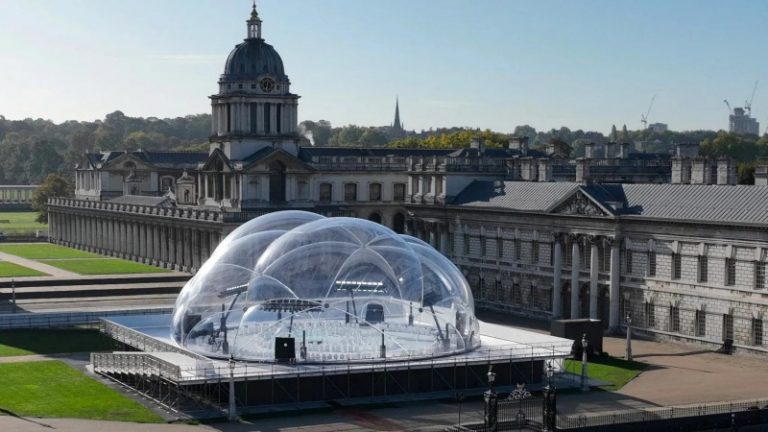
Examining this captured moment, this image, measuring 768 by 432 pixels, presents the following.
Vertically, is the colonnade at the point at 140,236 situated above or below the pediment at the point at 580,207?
below

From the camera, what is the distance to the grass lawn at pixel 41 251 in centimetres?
13062

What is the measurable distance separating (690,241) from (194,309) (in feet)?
92.7

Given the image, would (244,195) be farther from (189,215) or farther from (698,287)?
(698,287)

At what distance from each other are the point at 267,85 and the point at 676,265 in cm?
5271

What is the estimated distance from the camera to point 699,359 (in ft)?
220

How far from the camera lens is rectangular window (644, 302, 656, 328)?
74812mm

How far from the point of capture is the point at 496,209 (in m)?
88.4

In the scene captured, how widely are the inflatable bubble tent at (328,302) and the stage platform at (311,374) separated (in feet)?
3.15

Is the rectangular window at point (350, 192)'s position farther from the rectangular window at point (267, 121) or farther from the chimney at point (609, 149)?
the chimney at point (609, 149)

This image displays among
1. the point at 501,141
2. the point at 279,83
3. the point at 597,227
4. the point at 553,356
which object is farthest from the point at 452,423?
the point at 501,141

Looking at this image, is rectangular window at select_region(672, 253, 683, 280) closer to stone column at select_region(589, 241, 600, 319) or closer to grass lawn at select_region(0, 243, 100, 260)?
stone column at select_region(589, 241, 600, 319)

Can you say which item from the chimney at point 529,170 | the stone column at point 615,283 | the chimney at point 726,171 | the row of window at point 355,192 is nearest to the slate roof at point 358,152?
the row of window at point 355,192

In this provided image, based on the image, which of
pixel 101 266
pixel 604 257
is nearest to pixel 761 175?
pixel 604 257

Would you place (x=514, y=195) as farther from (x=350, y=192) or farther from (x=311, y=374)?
(x=311, y=374)
